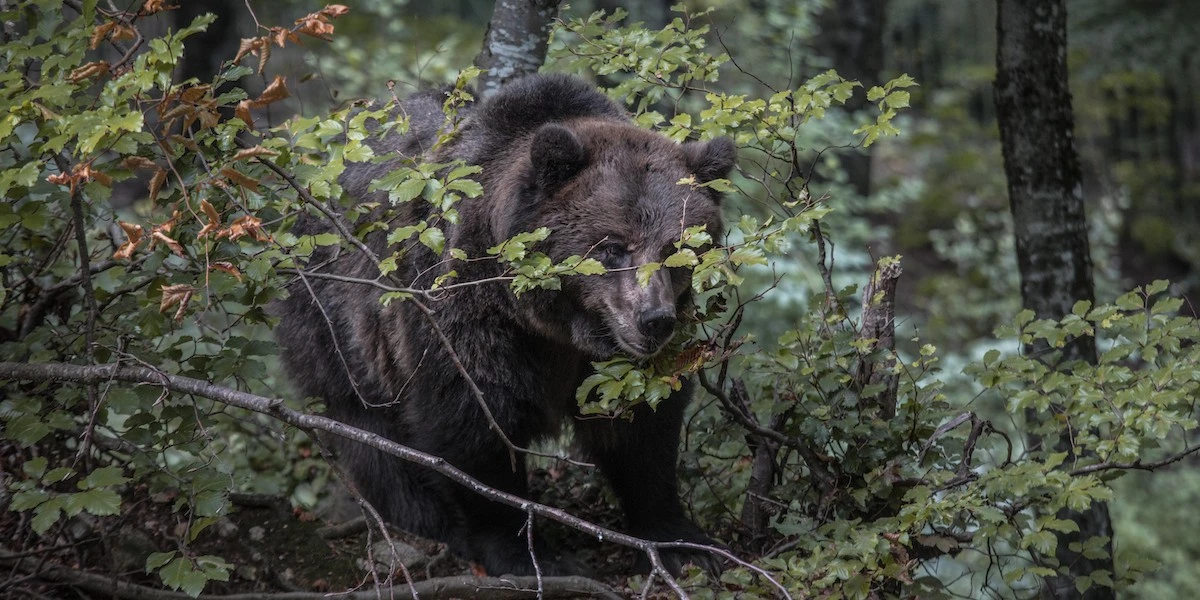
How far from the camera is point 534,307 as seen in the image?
14.6 ft

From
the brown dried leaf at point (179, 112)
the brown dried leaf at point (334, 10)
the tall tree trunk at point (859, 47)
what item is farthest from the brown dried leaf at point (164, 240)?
the tall tree trunk at point (859, 47)

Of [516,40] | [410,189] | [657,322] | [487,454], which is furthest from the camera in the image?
[516,40]

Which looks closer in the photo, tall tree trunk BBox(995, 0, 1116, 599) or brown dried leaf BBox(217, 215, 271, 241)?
brown dried leaf BBox(217, 215, 271, 241)

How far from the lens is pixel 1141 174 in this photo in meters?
16.5

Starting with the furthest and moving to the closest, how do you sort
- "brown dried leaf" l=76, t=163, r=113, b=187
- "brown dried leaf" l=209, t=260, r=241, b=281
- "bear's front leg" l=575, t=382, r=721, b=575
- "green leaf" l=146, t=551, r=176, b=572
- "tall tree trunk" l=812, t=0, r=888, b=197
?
"tall tree trunk" l=812, t=0, r=888, b=197 < "bear's front leg" l=575, t=382, r=721, b=575 < "green leaf" l=146, t=551, r=176, b=572 < "brown dried leaf" l=209, t=260, r=241, b=281 < "brown dried leaf" l=76, t=163, r=113, b=187

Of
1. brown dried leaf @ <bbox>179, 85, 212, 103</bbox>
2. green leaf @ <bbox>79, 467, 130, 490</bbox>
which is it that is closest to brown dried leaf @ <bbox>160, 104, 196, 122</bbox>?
brown dried leaf @ <bbox>179, 85, 212, 103</bbox>

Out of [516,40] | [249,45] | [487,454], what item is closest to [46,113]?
[249,45]

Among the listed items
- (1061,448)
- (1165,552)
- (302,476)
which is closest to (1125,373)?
(1061,448)

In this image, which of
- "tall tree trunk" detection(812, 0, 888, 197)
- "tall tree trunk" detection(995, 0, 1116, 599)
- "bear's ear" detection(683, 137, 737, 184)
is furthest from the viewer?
"tall tree trunk" detection(812, 0, 888, 197)

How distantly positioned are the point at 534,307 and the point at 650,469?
1019 mm

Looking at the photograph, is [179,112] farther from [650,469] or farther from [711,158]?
[650,469]

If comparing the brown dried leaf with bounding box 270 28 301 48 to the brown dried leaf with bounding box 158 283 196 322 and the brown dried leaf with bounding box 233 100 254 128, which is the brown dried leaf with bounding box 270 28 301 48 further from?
the brown dried leaf with bounding box 158 283 196 322

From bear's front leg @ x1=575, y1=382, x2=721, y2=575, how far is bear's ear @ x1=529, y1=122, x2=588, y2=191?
3.57ft

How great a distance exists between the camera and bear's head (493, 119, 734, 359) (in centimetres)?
421
